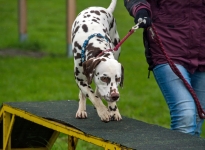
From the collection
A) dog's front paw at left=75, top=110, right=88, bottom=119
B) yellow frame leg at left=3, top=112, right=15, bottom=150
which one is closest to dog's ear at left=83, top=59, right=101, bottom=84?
dog's front paw at left=75, top=110, right=88, bottom=119

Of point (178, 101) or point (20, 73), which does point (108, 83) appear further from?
point (20, 73)

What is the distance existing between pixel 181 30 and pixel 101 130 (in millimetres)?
1027

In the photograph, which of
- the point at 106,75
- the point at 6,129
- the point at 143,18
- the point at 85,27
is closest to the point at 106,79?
the point at 106,75

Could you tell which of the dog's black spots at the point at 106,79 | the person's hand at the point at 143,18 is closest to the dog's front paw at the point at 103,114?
the dog's black spots at the point at 106,79

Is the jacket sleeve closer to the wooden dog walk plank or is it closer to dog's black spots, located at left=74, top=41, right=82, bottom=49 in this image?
dog's black spots, located at left=74, top=41, right=82, bottom=49

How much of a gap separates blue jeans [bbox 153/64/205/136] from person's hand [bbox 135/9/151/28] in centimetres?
38

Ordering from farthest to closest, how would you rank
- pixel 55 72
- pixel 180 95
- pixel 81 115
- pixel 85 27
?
pixel 55 72
pixel 81 115
pixel 85 27
pixel 180 95

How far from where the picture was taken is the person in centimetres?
499

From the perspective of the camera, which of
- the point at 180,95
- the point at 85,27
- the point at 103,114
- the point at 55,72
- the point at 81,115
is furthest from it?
the point at 55,72

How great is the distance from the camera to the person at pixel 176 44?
196 inches

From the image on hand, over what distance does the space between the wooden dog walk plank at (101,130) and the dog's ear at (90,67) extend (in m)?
0.41

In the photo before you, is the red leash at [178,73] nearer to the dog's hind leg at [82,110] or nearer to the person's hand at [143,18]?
the person's hand at [143,18]

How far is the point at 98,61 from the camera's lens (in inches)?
198

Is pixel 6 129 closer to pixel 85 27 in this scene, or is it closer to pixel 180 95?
pixel 85 27
